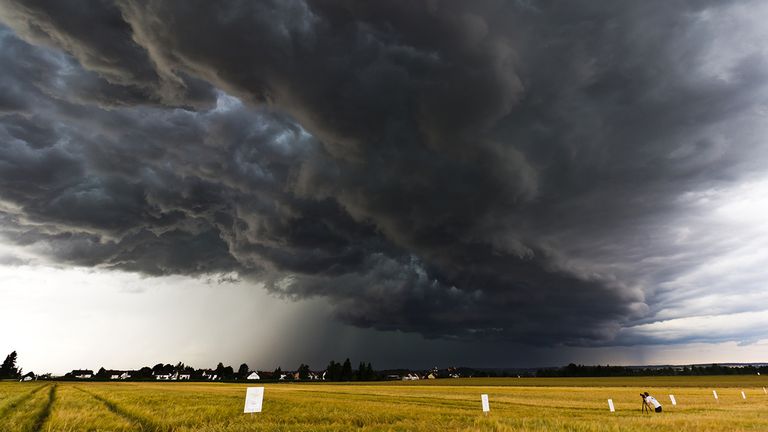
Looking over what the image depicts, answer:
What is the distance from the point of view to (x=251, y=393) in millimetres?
17109

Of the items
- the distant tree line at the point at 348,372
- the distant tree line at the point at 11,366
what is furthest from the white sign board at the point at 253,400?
the distant tree line at the point at 11,366

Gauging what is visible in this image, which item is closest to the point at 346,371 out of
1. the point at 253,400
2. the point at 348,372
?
the point at 348,372

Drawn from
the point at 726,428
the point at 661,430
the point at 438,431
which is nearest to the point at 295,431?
the point at 438,431

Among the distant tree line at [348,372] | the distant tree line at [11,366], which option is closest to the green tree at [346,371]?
the distant tree line at [348,372]

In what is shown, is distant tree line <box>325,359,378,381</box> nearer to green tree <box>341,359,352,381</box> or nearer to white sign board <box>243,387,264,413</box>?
green tree <box>341,359,352,381</box>

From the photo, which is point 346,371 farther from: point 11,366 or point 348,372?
point 11,366

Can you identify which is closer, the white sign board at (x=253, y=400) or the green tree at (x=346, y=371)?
the white sign board at (x=253, y=400)

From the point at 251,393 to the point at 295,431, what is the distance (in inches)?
121

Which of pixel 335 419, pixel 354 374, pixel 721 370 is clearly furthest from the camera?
pixel 721 370

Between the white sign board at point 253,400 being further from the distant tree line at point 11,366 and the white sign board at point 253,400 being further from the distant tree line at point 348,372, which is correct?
the distant tree line at point 11,366

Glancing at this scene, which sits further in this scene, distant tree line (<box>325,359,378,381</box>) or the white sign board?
distant tree line (<box>325,359,378,381</box>)

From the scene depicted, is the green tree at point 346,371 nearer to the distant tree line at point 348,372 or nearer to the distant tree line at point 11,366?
the distant tree line at point 348,372

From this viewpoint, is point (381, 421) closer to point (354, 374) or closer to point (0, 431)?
point (0, 431)

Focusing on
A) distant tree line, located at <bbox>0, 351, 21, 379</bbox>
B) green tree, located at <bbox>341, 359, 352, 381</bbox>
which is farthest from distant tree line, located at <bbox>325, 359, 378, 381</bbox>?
distant tree line, located at <bbox>0, 351, 21, 379</bbox>
